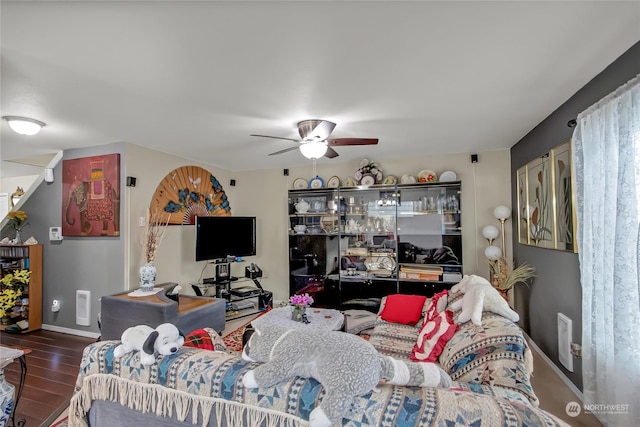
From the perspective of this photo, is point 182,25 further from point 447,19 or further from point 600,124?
point 600,124

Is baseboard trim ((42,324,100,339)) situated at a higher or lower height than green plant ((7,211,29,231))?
lower

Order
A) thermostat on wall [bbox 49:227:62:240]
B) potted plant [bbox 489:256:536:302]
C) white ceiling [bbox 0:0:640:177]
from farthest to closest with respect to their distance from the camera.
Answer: thermostat on wall [bbox 49:227:62:240] < potted plant [bbox 489:256:536:302] < white ceiling [bbox 0:0:640:177]

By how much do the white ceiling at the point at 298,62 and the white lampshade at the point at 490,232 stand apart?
1284mm

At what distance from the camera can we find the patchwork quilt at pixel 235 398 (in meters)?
0.88

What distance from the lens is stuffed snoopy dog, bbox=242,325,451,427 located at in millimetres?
925

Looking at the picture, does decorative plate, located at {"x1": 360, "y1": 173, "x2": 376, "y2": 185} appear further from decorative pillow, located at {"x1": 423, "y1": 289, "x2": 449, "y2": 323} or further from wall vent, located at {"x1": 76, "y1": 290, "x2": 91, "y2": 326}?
wall vent, located at {"x1": 76, "y1": 290, "x2": 91, "y2": 326}

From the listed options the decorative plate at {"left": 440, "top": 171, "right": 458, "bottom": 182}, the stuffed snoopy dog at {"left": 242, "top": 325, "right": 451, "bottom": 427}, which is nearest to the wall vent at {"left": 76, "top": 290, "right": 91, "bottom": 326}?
the stuffed snoopy dog at {"left": 242, "top": 325, "right": 451, "bottom": 427}

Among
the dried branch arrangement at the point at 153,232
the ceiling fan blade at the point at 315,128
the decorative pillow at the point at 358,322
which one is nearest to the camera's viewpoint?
the ceiling fan blade at the point at 315,128

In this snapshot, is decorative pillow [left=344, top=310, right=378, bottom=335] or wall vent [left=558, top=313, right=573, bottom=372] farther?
decorative pillow [left=344, top=310, right=378, bottom=335]

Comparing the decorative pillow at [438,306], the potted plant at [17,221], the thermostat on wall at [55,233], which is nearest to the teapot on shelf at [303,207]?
the decorative pillow at [438,306]

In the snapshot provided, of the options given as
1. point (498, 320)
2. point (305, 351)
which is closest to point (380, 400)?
point (305, 351)

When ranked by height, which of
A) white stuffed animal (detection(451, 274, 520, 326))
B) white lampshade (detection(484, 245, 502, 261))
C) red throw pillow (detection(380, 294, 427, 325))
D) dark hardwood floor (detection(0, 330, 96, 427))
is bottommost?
dark hardwood floor (detection(0, 330, 96, 427))

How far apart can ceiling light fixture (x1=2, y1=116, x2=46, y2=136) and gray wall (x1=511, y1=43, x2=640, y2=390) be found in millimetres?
4474

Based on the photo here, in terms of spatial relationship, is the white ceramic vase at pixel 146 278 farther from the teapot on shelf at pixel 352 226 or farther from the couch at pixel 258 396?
the teapot on shelf at pixel 352 226
